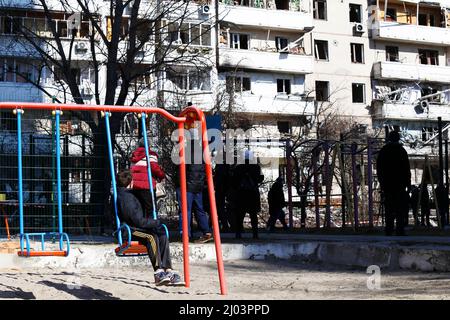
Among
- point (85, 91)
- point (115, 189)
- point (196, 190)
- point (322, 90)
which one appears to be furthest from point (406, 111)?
point (115, 189)

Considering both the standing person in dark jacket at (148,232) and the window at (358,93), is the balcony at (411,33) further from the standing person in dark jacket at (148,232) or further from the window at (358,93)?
the standing person in dark jacket at (148,232)

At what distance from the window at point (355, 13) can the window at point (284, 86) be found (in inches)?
311

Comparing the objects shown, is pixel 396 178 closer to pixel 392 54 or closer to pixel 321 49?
pixel 321 49

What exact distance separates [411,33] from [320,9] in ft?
24.0

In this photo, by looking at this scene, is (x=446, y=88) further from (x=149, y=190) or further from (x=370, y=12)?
(x=149, y=190)

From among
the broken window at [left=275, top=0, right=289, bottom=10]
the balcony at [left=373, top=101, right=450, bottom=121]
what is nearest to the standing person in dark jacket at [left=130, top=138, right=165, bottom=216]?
the broken window at [left=275, top=0, right=289, bottom=10]

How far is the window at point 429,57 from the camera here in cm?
5697

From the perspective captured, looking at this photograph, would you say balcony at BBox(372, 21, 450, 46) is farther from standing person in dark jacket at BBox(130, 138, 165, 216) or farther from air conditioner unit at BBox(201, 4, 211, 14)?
standing person in dark jacket at BBox(130, 138, 165, 216)

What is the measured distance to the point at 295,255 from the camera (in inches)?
489

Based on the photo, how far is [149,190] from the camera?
878 centimetres

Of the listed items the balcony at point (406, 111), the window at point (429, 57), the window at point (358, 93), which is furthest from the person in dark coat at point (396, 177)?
the window at point (429, 57)

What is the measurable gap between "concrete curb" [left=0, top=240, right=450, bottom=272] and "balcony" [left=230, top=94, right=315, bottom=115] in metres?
34.0

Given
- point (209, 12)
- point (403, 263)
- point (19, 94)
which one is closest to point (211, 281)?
point (403, 263)

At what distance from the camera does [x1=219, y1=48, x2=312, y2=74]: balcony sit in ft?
155
